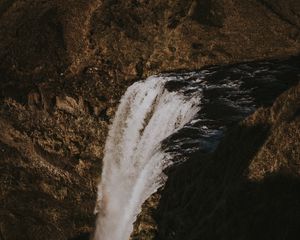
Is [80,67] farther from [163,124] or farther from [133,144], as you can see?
[163,124]

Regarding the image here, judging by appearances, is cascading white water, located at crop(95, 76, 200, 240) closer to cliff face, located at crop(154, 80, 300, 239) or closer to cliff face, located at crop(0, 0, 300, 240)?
cliff face, located at crop(0, 0, 300, 240)

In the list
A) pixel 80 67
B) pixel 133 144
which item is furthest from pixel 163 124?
pixel 80 67

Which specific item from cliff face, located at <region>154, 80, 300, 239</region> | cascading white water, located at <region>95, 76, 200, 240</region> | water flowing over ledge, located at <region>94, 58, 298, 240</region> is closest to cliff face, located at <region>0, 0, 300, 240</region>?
cascading white water, located at <region>95, 76, 200, 240</region>

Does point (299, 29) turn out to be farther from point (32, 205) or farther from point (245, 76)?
point (32, 205)

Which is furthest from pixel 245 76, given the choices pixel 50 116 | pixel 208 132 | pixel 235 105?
pixel 50 116

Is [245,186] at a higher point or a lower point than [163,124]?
lower

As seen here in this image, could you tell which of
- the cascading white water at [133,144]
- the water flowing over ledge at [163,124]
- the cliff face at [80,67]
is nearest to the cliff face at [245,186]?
the water flowing over ledge at [163,124]
